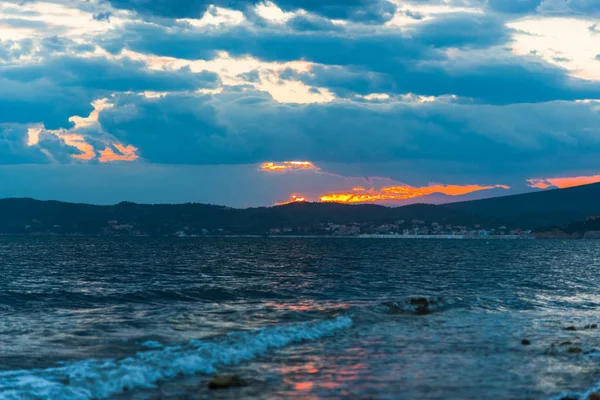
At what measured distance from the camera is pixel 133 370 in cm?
2491

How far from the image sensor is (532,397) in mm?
21141

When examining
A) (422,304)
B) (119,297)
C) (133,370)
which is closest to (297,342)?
(133,370)

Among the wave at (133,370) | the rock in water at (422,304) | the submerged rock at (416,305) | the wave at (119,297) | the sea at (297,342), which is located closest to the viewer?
the wave at (133,370)

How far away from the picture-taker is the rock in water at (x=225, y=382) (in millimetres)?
22547

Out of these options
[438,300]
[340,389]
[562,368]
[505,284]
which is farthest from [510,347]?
[505,284]

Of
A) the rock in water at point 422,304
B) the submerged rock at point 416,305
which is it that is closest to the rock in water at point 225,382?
the submerged rock at point 416,305

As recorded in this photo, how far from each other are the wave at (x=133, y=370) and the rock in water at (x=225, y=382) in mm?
2456

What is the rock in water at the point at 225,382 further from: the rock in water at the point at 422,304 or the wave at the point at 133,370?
the rock in water at the point at 422,304

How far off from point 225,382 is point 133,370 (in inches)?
170

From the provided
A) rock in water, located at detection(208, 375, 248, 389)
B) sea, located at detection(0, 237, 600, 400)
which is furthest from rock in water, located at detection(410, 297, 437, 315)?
rock in water, located at detection(208, 375, 248, 389)

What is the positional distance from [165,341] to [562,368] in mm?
17760

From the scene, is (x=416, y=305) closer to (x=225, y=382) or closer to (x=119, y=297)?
(x=119, y=297)

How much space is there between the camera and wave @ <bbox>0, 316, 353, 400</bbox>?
22500 mm

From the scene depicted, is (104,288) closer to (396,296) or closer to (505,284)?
(396,296)
